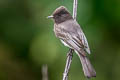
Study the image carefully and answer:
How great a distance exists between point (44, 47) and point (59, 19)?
820mm

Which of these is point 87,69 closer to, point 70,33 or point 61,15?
point 70,33

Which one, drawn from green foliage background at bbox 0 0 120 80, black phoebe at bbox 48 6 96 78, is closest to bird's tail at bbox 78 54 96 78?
→ black phoebe at bbox 48 6 96 78

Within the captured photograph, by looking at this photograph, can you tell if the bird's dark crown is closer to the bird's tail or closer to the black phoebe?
the black phoebe

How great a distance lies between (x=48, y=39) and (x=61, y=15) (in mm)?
674

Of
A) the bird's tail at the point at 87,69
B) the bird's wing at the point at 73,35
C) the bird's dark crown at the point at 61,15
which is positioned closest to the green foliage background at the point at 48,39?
the bird's dark crown at the point at 61,15

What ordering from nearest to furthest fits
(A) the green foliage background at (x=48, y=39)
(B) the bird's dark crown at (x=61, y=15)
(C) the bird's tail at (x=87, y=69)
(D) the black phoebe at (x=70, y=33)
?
1. (C) the bird's tail at (x=87, y=69)
2. (D) the black phoebe at (x=70, y=33)
3. (B) the bird's dark crown at (x=61, y=15)
4. (A) the green foliage background at (x=48, y=39)

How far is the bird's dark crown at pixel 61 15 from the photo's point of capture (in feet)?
18.9

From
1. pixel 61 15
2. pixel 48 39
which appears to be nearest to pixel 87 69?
pixel 61 15

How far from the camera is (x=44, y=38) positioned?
21.4 ft

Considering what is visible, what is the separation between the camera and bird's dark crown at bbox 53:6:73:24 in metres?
5.77

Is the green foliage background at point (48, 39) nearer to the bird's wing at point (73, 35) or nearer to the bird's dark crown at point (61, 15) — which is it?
the bird's dark crown at point (61, 15)

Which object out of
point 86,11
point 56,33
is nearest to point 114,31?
point 86,11

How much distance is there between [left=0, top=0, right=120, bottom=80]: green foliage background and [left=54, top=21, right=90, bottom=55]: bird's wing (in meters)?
0.34

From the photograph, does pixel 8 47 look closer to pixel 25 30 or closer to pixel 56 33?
pixel 25 30
